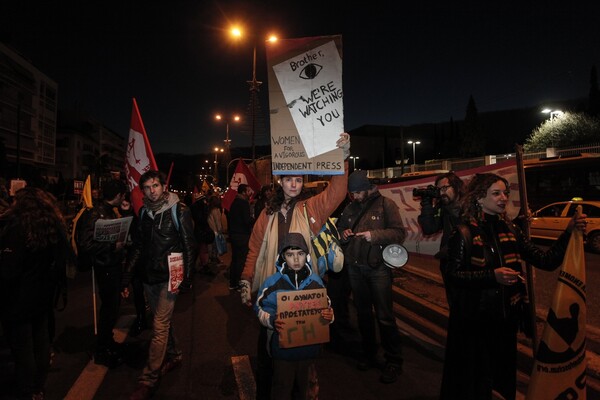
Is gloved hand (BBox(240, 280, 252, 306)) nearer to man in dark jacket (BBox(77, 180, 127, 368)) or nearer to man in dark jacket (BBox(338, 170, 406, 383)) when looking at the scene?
man in dark jacket (BBox(338, 170, 406, 383))

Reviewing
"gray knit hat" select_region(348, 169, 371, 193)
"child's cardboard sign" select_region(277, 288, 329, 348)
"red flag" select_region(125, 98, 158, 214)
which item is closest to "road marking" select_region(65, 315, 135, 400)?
"red flag" select_region(125, 98, 158, 214)

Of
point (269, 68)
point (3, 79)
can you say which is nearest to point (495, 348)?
point (269, 68)

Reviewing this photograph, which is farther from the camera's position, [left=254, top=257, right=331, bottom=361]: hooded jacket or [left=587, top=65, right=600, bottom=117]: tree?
[left=587, top=65, right=600, bottom=117]: tree

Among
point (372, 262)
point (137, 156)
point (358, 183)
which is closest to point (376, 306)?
point (372, 262)

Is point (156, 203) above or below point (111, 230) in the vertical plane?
above

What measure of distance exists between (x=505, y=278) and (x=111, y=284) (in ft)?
12.4

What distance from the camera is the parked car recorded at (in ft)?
40.4

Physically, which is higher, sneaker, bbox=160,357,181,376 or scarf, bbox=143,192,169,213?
scarf, bbox=143,192,169,213

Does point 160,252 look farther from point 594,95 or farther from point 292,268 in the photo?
point 594,95

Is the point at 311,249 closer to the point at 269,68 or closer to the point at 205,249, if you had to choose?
the point at 269,68

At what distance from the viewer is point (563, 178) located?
55.5 feet

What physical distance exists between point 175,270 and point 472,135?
191 ft

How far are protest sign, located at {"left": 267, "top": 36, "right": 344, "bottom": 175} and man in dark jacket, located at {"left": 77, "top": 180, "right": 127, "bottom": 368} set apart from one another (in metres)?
2.13

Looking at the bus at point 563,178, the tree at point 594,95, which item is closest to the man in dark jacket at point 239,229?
the bus at point 563,178
